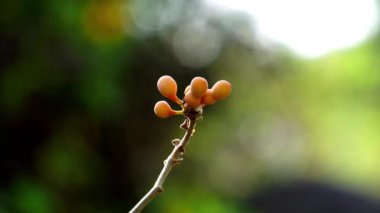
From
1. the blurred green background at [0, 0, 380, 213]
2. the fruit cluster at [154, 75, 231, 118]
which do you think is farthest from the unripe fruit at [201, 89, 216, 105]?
the blurred green background at [0, 0, 380, 213]

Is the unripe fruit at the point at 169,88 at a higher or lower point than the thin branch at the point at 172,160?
higher

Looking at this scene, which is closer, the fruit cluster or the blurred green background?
the fruit cluster

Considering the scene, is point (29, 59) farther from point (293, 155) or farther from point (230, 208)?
point (293, 155)

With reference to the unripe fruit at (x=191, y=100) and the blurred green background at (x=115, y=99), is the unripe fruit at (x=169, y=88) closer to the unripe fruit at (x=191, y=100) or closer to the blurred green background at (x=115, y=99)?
the unripe fruit at (x=191, y=100)

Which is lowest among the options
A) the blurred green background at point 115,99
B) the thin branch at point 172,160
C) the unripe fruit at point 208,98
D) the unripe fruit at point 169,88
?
the thin branch at point 172,160

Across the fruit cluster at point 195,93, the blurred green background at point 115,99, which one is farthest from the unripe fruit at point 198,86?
the blurred green background at point 115,99

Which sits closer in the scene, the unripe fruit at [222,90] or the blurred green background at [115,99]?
the unripe fruit at [222,90]

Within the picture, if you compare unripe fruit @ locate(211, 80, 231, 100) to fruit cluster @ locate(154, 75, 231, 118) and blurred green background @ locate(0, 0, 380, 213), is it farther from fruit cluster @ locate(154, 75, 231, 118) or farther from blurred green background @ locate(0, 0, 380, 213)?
blurred green background @ locate(0, 0, 380, 213)
